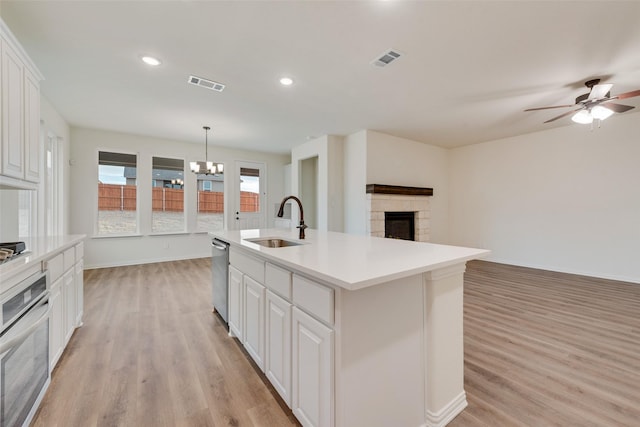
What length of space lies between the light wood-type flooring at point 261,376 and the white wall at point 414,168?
270cm

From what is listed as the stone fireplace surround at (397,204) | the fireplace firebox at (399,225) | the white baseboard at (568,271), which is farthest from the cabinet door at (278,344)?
the white baseboard at (568,271)

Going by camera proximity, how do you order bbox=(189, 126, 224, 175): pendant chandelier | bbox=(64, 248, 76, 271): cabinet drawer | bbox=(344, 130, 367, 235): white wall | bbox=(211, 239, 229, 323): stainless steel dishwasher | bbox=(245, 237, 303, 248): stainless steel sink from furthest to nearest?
bbox=(344, 130, 367, 235): white wall
bbox=(189, 126, 224, 175): pendant chandelier
bbox=(211, 239, 229, 323): stainless steel dishwasher
bbox=(245, 237, 303, 248): stainless steel sink
bbox=(64, 248, 76, 271): cabinet drawer

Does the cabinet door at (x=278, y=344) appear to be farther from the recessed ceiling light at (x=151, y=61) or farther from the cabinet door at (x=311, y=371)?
the recessed ceiling light at (x=151, y=61)

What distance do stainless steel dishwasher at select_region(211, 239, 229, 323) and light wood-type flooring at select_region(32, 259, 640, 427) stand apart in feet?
0.59

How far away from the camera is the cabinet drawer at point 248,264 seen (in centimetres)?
179

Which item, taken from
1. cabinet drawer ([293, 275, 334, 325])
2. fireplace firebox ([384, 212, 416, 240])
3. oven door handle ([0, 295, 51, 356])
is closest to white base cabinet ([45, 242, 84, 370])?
oven door handle ([0, 295, 51, 356])

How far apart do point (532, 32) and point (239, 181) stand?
228 inches

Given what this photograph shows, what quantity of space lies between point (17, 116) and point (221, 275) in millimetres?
1915

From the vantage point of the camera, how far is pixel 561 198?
4.68 meters

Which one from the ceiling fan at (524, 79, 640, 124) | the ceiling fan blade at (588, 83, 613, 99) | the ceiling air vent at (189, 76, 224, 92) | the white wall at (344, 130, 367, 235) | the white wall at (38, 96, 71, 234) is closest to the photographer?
the ceiling fan blade at (588, 83, 613, 99)

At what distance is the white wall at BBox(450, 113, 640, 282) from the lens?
4086 millimetres

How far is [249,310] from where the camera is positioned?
6.46 feet

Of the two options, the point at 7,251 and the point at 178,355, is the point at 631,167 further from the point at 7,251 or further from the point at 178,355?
the point at 7,251

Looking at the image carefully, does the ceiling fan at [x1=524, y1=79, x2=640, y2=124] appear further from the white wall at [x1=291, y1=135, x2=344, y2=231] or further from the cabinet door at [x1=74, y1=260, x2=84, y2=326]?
the cabinet door at [x1=74, y1=260, x2=84, y2=326]
